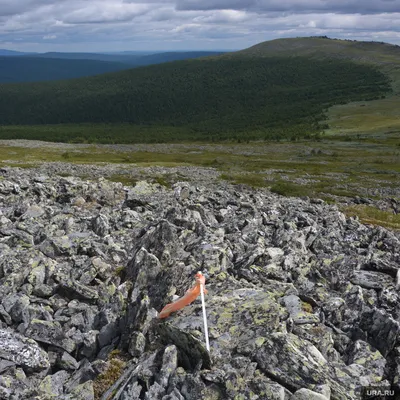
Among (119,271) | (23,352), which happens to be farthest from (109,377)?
(119,271)

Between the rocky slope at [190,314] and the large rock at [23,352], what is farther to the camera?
the large rock at [23,352]

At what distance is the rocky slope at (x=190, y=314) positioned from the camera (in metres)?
11.8

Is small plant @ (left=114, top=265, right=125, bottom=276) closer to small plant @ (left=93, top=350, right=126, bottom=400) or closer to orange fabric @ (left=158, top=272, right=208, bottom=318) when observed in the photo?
orange fabric @ (left=158, top=272, right=208, bottom=318)

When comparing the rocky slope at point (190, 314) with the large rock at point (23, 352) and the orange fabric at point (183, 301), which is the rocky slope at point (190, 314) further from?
the orange fabric at point (183, 301)

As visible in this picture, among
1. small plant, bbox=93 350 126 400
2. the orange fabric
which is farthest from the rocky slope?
the orange fabric

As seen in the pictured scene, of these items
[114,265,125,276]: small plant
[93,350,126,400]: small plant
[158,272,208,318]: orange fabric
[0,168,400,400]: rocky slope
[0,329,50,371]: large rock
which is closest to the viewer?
[0,168,400,400]: rocky slope

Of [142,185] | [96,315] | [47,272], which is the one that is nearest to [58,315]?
[96,315]

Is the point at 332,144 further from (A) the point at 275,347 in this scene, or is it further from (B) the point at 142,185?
(A) the point at 275,347

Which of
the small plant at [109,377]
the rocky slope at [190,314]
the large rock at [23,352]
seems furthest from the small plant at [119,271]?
the small plant at [109,377]

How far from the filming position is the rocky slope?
11.8 m

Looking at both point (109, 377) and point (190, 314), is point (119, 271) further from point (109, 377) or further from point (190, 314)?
point (109, 377)

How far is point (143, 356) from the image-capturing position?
13.0m

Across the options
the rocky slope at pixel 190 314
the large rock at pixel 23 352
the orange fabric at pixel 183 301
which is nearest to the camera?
the rocky slope at pixel 190 314

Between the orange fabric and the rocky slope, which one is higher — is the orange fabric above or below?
above
